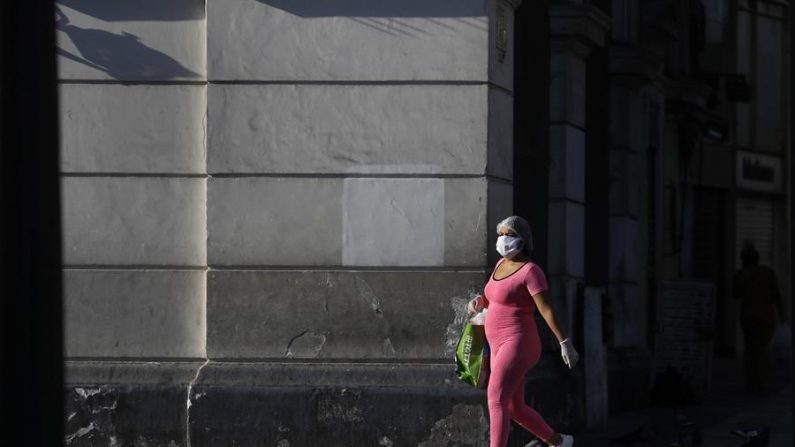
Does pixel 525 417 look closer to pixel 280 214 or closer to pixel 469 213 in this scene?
pixel 469 213

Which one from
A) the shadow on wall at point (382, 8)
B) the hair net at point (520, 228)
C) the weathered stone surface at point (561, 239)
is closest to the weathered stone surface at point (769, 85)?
the weathered stone surface at point (561, 239)

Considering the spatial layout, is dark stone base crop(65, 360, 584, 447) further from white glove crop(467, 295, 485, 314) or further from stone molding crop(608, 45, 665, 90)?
stone molding crop(608, 45, 665, 90)

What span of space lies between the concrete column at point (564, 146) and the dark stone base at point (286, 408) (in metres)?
3.03

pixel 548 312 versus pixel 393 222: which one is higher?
pixel 393 222

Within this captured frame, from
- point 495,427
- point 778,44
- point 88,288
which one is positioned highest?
point 778,44

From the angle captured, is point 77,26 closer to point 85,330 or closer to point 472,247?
point 85,330

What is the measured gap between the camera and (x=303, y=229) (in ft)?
34.5

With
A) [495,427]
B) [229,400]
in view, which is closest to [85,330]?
[229,400]

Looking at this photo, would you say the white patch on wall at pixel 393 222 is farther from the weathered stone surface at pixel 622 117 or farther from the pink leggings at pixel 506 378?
the weathered stone surface at pixel 622 117

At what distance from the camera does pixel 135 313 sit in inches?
421

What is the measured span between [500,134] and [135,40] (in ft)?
8.07

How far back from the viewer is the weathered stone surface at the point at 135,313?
35.0ft

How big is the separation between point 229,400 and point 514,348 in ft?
6.63

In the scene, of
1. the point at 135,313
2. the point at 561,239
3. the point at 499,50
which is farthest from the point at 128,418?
the point at 561,239
